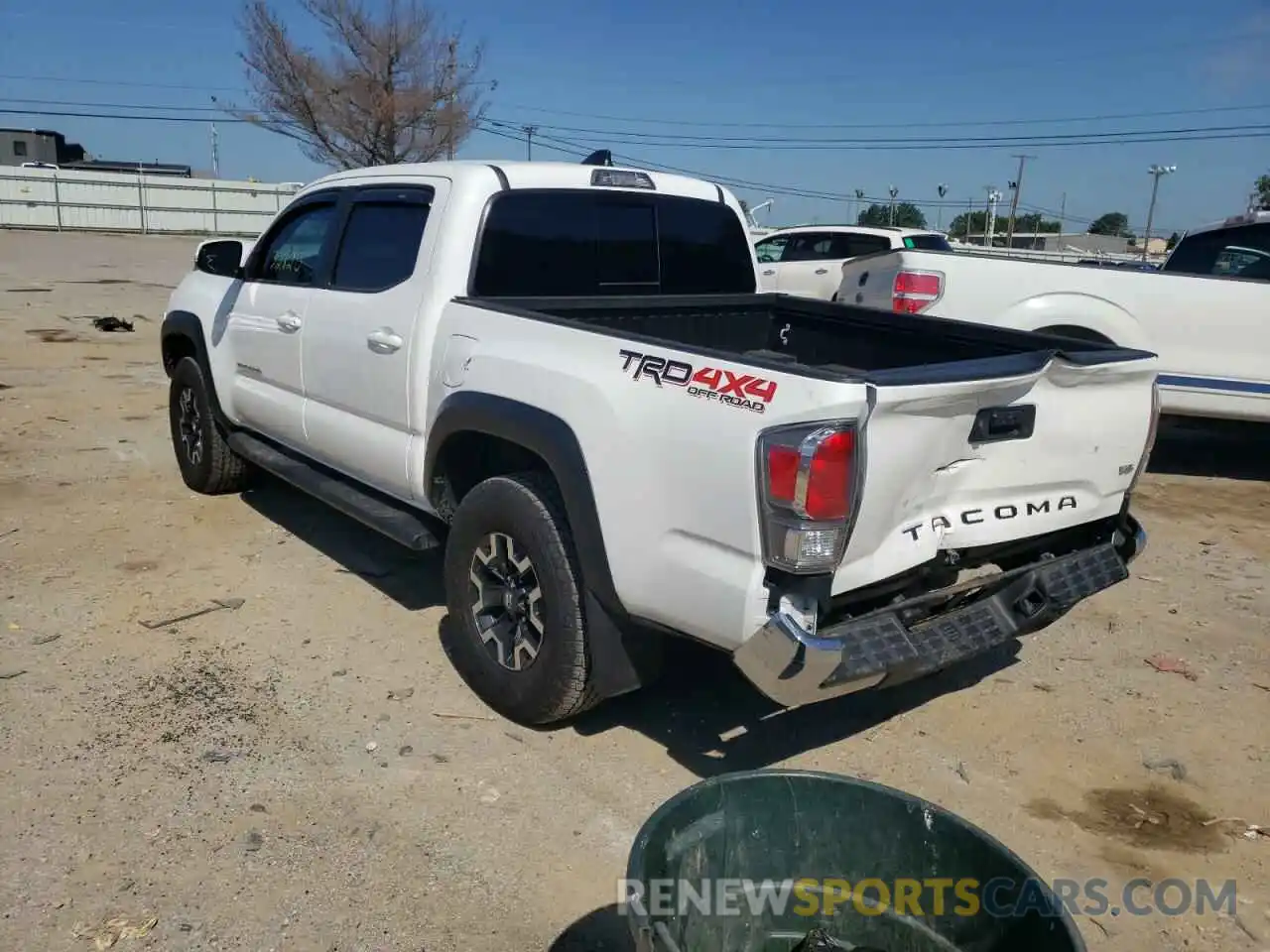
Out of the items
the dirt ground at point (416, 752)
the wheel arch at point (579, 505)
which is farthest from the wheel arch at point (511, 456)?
the dirt ground at point (416, 752)

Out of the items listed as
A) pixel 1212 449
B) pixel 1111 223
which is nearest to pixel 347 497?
pixel 1212 449

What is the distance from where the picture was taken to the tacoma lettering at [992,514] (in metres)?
3.18

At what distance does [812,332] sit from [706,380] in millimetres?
2034

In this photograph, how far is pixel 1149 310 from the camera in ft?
24.3

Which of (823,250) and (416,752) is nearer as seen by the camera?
(416,752)

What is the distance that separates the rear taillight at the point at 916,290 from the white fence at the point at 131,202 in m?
38.2

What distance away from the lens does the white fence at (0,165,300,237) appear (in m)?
38.6

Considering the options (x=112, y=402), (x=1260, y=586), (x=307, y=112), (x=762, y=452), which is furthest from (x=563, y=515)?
(x=307, y=112)

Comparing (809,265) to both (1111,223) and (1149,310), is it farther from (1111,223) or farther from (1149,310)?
(1111,223)

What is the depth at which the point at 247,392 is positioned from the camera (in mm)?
5773

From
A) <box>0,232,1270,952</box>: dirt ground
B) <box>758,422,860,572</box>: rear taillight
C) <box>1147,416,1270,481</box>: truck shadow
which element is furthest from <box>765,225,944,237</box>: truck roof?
<box>758,422,860,572</box>: rear taillight

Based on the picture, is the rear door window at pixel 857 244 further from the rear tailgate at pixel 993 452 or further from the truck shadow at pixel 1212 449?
the rear tailgate at pixel 993 452

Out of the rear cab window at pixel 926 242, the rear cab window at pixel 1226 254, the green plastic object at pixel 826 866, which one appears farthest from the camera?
the rear cab window at pixel 926 242

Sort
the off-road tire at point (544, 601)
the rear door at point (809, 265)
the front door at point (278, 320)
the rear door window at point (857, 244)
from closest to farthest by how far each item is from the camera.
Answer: the off-road tire at point (544, 601) → the front door at point (278, 320) → the rear door window at point (857, 244) → the rear door at point (809, 265)
